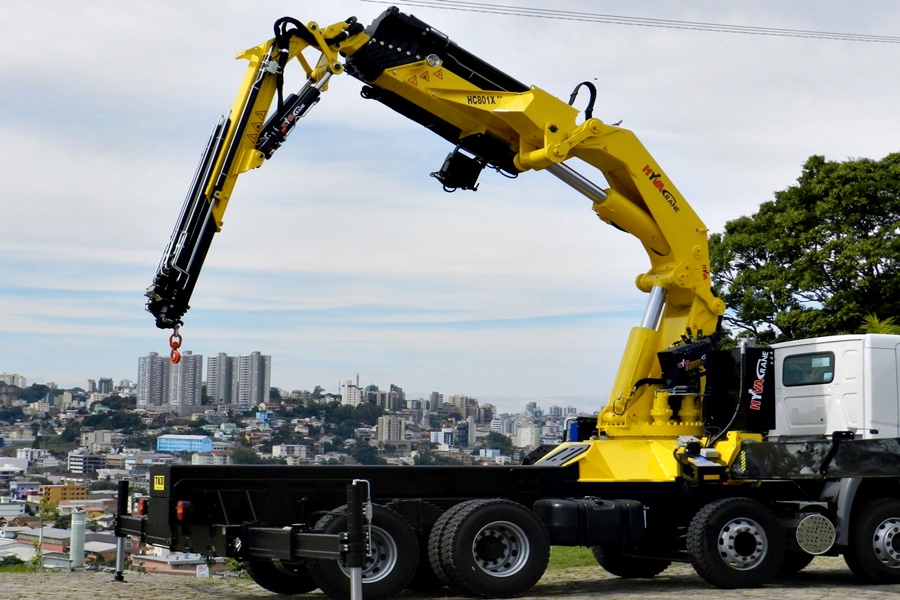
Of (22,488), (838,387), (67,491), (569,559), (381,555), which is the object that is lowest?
(22,488)

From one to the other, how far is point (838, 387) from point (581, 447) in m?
3.04

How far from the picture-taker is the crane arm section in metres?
12.8

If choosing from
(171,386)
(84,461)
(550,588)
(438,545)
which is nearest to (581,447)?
(550,588)

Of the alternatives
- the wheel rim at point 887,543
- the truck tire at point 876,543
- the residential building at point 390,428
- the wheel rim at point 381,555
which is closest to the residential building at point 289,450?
the residential building at point 390,428

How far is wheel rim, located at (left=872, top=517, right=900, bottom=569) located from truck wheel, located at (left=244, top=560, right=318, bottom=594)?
637cm

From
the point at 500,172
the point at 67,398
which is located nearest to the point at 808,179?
the point at 500,172

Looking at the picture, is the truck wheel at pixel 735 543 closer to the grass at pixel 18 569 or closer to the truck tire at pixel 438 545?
the truck tire at pixel 438 545

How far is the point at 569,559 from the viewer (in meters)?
16.9

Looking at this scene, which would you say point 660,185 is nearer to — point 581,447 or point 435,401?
Result: point 581,447

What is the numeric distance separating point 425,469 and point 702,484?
320 cm

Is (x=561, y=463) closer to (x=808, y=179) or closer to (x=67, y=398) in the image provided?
(x=808, y=179)

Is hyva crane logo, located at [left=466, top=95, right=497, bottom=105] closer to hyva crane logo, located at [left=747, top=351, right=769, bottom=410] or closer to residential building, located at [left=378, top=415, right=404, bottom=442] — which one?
hyva crane logo, located at [left=747, top=351, right=769, bottom=410]

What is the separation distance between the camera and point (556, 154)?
14352 mm

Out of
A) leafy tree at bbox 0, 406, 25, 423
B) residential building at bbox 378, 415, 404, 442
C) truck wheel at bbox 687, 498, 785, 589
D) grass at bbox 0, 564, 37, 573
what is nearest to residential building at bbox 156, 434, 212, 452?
residential building at bbox 378, 415, 404, 442
